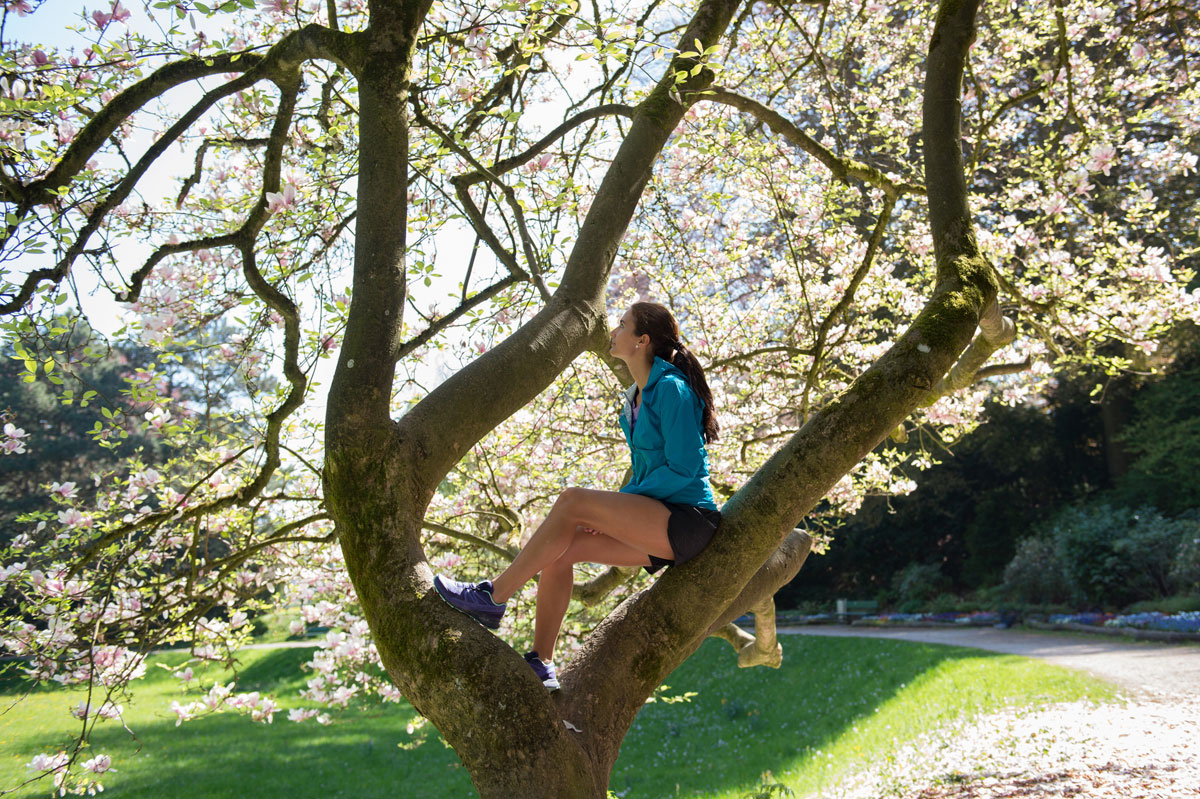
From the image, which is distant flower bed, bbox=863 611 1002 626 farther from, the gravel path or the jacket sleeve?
the jacket sleeve

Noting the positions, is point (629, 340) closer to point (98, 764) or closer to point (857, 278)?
point (857, 278)

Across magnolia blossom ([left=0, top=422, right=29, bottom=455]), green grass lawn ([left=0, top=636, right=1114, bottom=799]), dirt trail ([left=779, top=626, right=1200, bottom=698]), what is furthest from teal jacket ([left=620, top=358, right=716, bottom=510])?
dirt trail ([left=779, top=626, right=1200, bottom=698])

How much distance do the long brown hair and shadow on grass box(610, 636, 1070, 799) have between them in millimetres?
5597

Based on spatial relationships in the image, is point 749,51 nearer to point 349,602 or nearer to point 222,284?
point 222,284

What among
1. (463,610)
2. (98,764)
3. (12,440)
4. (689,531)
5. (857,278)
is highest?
(857,278)

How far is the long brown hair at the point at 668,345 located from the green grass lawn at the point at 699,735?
14.0 ft

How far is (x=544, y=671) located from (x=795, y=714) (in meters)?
9.38

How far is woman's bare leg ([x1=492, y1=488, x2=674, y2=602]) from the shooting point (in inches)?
92.9

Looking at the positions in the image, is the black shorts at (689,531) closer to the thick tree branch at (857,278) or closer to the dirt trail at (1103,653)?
the thick tree branch at (857,278)

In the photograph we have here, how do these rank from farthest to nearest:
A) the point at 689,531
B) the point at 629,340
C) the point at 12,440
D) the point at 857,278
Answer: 1. the point at 857,278
2. the point at 12,440
3. the point at 629,340
4. the point at 689,531

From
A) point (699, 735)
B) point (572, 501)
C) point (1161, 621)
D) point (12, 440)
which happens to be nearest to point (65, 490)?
point (12, 440)

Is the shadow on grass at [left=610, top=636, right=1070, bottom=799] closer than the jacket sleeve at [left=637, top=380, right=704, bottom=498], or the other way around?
the jacket sleeve at [left=637, top=380, right=704, bottom=498]

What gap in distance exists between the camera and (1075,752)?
6422 millimetres

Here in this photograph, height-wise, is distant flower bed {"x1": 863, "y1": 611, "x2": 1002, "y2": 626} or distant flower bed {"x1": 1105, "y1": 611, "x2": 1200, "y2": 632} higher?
distant flower bed {"x1": 863, "y1": 611, "x2": 1002, "y2": 626}
